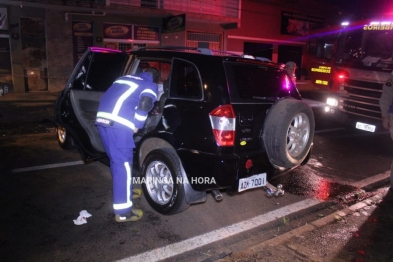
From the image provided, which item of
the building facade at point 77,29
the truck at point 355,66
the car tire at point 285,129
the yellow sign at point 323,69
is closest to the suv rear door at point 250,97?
the car tire at point 285,129

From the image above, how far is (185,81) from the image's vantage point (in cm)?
386

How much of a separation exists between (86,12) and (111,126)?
12860mm

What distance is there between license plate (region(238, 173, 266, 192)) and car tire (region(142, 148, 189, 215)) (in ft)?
2.14

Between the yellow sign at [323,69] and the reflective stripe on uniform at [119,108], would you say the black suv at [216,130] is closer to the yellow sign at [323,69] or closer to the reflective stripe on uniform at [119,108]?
the reflective stripe on uniform at [119,108]

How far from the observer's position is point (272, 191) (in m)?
4.16

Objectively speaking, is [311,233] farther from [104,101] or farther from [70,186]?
[70,186]

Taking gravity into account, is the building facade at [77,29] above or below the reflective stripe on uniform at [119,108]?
above

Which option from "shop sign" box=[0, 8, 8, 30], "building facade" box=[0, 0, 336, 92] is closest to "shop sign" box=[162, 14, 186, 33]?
"building facade" box=[0, 0, 336, 92]

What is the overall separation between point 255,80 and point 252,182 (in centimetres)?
119

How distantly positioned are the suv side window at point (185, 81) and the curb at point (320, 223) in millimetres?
1704

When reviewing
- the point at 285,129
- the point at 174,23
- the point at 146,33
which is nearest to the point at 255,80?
the point at 285,129

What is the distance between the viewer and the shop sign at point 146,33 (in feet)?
54.5

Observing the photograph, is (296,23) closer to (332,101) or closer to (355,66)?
(332,101)

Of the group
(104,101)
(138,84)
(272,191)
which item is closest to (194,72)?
(138,84)
